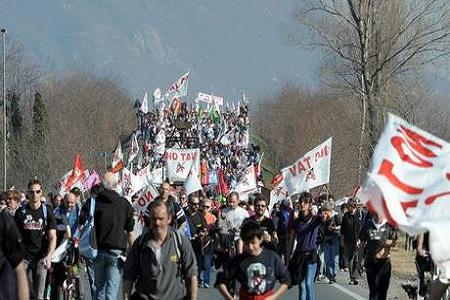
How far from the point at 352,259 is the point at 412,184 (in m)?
14.2

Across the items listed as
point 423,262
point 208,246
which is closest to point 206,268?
point 208,246

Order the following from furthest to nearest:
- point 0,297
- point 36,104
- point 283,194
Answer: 1. point 36,104
2. point 283,194
3. point 0,297

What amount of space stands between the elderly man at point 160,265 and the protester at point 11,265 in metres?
1.69

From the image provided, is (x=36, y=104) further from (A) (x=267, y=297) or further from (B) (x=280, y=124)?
(A) (x=267, y=297)

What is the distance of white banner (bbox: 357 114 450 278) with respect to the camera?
9.30 metres

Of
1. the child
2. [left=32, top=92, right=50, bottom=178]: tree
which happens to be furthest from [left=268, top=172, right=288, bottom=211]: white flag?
[left=32, top=92, right=50, bottom=178]: tree

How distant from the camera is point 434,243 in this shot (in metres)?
9.48

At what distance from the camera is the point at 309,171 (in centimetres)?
2264

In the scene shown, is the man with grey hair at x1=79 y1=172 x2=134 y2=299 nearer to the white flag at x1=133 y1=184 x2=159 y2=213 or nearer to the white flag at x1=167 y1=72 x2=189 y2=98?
the white flag at x1=133 y1=184 x2=159 y2=213

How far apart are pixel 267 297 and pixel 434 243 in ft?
5.55

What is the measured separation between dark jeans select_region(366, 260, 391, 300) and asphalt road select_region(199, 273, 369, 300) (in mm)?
2753

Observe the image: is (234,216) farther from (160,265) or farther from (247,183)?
(247,183)

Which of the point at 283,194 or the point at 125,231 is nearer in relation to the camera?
the point at 125,231

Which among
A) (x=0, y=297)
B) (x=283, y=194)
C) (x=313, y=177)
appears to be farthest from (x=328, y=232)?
(x=0, y=297)
